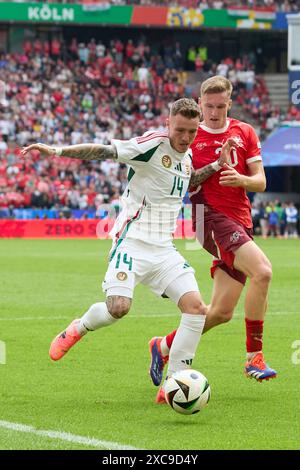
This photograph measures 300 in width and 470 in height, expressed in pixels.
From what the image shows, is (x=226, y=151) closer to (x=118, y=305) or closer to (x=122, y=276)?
(x=122, y=276)

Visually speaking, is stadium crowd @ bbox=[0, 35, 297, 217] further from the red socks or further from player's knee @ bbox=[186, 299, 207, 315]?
player's knee @ bbox=[186, 299, 207, 315]

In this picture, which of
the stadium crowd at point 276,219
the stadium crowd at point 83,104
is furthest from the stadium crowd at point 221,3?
the stadium crowd at point 276,219

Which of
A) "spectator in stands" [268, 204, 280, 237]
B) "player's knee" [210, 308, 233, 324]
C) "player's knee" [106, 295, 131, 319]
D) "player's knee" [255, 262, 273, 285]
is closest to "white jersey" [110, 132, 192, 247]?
"player's knee" [106, 295, 131, 319]

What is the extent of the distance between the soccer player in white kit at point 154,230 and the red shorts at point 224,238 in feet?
2.57

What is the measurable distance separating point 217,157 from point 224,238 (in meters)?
0.71

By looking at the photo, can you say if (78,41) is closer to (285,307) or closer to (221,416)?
(285,307)

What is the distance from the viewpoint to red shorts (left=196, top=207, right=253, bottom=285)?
29.2ft

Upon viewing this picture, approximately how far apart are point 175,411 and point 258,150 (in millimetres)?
2666

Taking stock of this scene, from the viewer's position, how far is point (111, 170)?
1665 inches

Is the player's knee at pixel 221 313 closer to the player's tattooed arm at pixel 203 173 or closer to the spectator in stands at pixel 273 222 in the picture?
the player's tattooed arm at pixel 203 173

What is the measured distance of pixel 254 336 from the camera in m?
8.81

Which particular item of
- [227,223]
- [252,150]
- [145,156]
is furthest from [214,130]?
[145,156]

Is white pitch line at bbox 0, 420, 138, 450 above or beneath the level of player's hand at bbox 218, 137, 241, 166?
beneath

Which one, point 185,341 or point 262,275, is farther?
point 262,275
